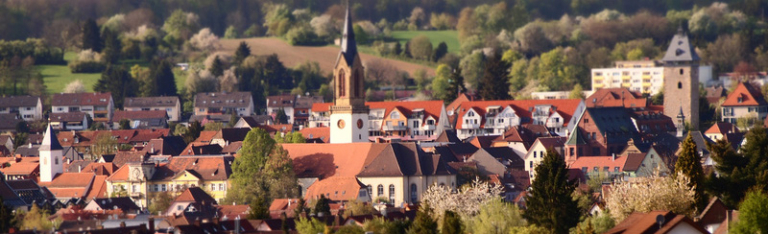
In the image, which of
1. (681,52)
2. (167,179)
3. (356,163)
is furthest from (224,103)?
(356,163)

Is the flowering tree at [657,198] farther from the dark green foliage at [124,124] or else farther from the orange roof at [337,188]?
the dark green foliage at [124,124]

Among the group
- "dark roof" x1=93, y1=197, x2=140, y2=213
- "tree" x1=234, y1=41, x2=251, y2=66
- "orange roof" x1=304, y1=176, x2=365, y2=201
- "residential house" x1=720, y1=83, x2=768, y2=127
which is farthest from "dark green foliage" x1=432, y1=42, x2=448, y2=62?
"dark roof" x1=93, y1=197, x2=140, y2=213

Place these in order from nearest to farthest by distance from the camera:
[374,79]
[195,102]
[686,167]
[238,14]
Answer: [686,167] → [195,102] → [374,79] → [238,14]

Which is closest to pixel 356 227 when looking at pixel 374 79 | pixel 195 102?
pixel 195 102

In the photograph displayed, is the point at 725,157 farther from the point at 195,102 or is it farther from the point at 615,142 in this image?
the point at 195,102

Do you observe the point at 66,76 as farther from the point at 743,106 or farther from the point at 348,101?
the point at 348,101

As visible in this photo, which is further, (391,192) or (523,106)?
(523,106)
